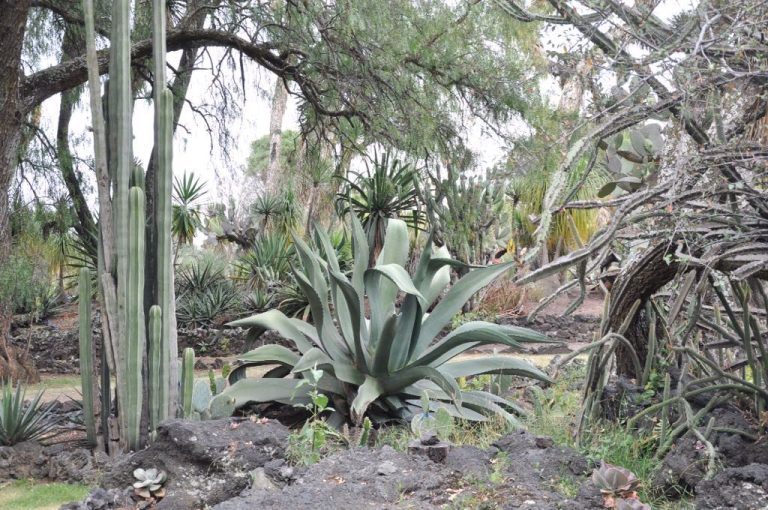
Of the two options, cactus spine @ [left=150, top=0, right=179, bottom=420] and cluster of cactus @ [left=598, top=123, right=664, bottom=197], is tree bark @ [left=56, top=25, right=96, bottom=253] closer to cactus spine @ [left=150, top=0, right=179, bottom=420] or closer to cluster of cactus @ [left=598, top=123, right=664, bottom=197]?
cactus spine @ [left=150, top=0, right=179, bottom=420]

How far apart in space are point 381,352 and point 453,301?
91cm

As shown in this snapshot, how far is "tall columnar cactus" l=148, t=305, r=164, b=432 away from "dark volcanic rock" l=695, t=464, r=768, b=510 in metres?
3.40

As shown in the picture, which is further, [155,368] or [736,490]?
[155,368]

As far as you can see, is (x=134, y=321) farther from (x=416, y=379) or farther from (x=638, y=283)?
(x=638, y=283)

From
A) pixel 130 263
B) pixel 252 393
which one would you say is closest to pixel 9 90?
pixel 130 263

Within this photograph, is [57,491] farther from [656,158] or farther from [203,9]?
[203,9]

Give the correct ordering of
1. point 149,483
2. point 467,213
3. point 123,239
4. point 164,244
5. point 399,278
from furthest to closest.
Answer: point 467,213 < point 164,244 < point 123,239 < point 399,278 < point 149,483

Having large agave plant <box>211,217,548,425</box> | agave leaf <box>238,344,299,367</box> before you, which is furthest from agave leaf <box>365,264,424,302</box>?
agave leaf <box>238,344,299,367</box>

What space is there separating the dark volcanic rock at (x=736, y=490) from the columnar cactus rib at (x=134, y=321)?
3.43 meters

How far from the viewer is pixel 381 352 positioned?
5.60 metres

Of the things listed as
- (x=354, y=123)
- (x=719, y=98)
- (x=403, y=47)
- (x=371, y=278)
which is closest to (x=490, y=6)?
(x=403, y=47)

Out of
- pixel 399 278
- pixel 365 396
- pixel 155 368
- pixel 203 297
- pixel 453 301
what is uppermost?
pixel 203 297

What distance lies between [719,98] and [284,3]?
24.3ft

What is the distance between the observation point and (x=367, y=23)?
8.70 meters
